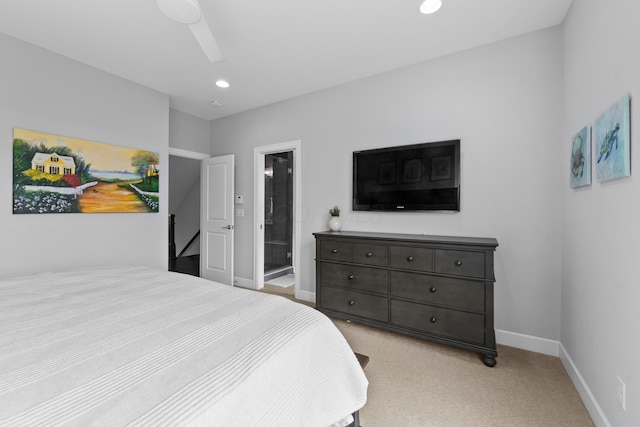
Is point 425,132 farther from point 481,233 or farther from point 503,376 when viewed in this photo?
point 503,376

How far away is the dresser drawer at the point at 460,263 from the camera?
2.20m

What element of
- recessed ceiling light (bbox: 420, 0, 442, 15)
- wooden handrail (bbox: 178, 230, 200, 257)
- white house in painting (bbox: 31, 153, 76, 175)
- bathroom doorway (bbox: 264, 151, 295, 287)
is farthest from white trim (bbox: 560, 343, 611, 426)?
wooden handrail (bbox: 178, 230, 200, 257)

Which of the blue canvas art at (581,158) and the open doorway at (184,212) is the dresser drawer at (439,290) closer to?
the blue canvas art at (581,158)

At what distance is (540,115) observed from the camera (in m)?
2.34

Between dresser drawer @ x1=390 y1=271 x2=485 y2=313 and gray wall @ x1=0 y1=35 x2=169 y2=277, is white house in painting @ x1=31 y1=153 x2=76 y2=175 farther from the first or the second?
dresser drawer @ x1=390 y1=271 x2=485 y2=313

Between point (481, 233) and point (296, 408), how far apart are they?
7.66 feet

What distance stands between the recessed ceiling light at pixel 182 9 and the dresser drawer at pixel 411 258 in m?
2.25

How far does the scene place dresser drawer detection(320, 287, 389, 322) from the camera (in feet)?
8.60

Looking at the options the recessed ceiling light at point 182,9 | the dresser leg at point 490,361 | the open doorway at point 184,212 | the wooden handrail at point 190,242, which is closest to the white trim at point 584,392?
the dresser leg at point 490,361

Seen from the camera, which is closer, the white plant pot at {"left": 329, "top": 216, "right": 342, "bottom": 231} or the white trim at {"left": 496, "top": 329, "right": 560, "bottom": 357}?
the white trim at {"left": 496, "top": 329, "right": 560, "bottom": 357}

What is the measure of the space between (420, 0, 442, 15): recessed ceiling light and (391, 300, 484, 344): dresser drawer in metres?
2.40

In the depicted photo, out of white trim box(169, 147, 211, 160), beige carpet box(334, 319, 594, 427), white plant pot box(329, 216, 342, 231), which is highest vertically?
white trim box(169, 147, 211, 160)

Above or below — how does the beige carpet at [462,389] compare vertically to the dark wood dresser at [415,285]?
below

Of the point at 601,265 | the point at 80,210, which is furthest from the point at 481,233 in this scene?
the point at 80,210
